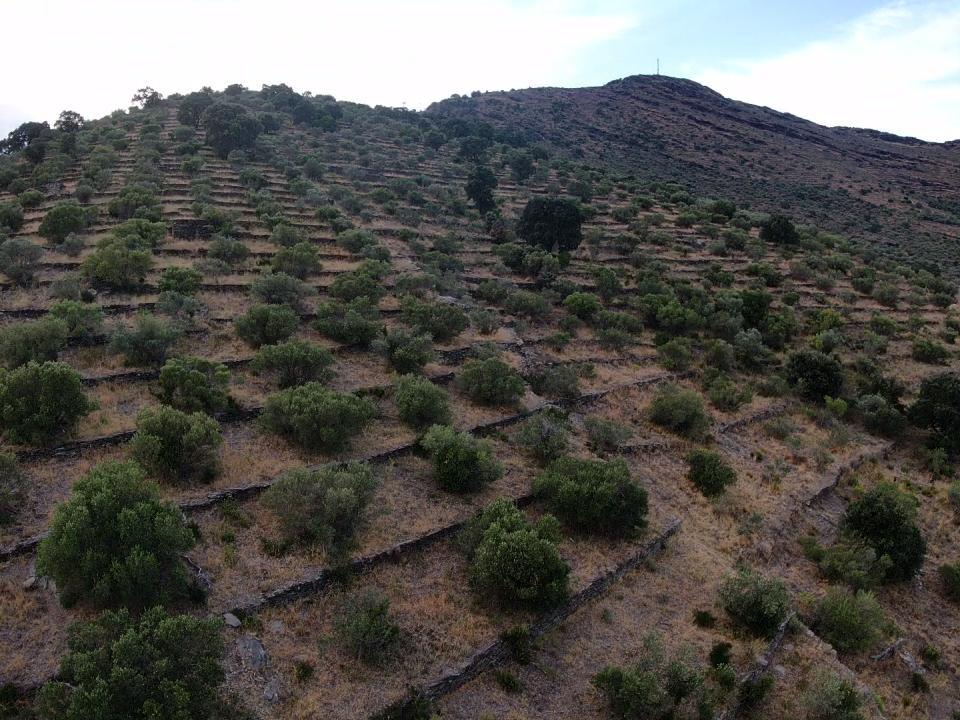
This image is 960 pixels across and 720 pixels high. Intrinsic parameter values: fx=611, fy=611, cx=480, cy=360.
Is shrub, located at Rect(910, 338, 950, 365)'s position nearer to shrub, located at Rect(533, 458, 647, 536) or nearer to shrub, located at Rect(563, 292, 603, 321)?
shrub, located at Rect(563, 292, 603, 321)

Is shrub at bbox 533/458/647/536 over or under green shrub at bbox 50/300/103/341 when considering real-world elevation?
under

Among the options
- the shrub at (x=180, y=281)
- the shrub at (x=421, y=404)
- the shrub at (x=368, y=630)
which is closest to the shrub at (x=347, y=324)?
the shrub at (x=421, y=404)

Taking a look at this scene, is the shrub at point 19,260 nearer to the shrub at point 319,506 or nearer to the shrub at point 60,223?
the shrub at point 60,223

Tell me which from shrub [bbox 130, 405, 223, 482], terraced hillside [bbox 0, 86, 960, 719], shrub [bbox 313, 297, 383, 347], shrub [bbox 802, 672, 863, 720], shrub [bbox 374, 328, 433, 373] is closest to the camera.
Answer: terraced hillside [bbox 0, 86, 960, 719]

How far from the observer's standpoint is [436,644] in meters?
15.0

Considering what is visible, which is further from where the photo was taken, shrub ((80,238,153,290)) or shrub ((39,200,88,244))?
shrub ((39,200,88,244))

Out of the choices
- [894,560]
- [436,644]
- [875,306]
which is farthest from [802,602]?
[875,306]

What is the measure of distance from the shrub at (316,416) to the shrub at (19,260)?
65.1ft

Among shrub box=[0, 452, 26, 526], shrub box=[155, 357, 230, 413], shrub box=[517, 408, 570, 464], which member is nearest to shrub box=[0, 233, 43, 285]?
shrub box=[155, 357, 230, 413]

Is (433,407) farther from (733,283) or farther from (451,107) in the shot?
(451,107)

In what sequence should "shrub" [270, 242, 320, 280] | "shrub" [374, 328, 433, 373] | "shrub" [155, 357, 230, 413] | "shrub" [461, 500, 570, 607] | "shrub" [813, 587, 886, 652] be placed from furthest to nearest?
"shrub" [270, 242, 320, 280] < "shrub" [374, 328, 433, 373] < "shrub" [155, 357, 230, 413] < "shrub" [813, 587, 886, 652] < "shrub" [461, 500, 570, 607]

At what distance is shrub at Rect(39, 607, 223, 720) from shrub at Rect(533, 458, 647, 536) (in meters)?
11.5

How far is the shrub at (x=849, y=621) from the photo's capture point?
18.6 meters

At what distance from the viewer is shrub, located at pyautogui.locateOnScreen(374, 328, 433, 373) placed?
2797 centimetres
